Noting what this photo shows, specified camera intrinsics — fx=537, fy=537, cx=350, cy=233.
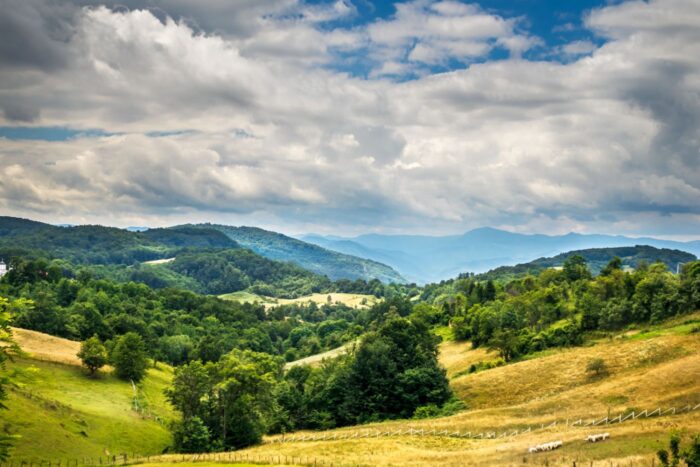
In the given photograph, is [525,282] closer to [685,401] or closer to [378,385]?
[378,385]

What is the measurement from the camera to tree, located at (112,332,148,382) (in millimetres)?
103312

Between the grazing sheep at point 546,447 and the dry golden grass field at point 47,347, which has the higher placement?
the dry golden grass field at point 47,347

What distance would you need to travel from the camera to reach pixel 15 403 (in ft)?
220

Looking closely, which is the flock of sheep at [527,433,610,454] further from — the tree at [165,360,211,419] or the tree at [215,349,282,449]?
the tree at [165,360,211,419]

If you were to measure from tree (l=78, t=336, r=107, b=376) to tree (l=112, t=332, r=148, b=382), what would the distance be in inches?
142

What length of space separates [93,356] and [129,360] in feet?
25.9

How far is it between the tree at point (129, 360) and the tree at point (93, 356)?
3601 mm

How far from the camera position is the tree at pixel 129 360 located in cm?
10331

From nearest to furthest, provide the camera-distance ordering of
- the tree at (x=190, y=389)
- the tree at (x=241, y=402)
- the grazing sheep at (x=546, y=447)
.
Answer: the grazing sheep at (x=546, y=447), the tree at (x=241, y=402), the tree at (x=190, y=389)

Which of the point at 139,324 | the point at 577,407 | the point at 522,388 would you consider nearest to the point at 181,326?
the point at 139,324

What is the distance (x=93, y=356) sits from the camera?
97625 millimetres

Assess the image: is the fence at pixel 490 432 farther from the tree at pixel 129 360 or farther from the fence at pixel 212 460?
the tree at pixel 129 360

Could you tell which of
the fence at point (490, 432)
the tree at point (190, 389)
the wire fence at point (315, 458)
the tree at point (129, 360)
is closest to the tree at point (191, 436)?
the tree at point (190, 389)

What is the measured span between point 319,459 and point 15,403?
41.1m
